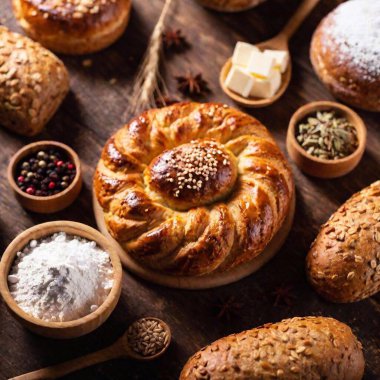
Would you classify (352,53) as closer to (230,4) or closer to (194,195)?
(230,4)

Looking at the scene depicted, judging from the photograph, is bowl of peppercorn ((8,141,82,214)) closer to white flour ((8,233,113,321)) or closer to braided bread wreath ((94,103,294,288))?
braided bread wreath ((94,103,294,288))

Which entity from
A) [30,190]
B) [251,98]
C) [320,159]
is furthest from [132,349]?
[251,98]

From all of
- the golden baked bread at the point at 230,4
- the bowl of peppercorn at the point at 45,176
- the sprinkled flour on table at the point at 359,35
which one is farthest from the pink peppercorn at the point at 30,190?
the sprinkled flour on table at the point at 359,35

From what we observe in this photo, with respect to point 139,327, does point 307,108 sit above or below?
above

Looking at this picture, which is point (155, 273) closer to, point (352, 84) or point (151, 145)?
point (151, 145)

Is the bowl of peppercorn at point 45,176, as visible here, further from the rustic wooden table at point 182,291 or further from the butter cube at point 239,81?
the butter cube at point 239,81

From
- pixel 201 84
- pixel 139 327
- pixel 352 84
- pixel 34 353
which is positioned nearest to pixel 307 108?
pixel 352 84

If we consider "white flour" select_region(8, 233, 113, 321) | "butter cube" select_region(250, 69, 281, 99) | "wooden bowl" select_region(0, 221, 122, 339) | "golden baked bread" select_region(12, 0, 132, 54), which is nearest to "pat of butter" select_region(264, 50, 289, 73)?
"butter cube" select_region(250, 69, 281, 99)
